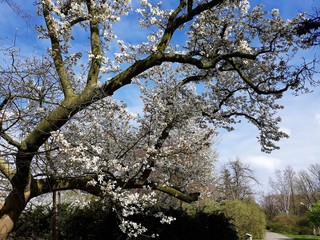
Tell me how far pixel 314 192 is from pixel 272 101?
4773 centimetres

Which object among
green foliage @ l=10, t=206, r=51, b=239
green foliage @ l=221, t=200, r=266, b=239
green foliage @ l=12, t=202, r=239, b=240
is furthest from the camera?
green foliage @ l=221, t=200, r=266, b=239

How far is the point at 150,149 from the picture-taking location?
22.9ft

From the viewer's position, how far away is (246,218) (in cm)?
1975

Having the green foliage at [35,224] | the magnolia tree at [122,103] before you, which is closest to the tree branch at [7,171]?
the magnolia tree at [122,103]

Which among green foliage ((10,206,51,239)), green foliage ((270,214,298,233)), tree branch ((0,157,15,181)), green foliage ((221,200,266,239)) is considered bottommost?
green foliage ((10,206,51,239))

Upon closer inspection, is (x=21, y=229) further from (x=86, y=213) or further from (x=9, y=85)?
(x=9, y=85)

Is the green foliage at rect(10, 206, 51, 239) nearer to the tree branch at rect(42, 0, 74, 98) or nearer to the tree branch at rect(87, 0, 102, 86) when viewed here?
the tree branch at rect(42, 0, 74, 98)

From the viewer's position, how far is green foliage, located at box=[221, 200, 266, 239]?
742 inches

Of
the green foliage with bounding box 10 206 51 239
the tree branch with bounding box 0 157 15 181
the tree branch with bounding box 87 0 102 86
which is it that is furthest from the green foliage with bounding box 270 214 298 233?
the tree branch with bounding box 0 157 15 181

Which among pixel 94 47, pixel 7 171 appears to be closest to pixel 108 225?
pixel 7 171

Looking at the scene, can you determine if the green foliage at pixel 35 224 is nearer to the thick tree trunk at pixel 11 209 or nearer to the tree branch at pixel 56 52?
the thick tree trunk at pixel 11 209

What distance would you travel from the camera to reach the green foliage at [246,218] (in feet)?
Answer: 61.9

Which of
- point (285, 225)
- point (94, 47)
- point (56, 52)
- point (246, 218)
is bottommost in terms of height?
point (246, 218)

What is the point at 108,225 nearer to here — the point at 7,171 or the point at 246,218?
the point at 7,171
